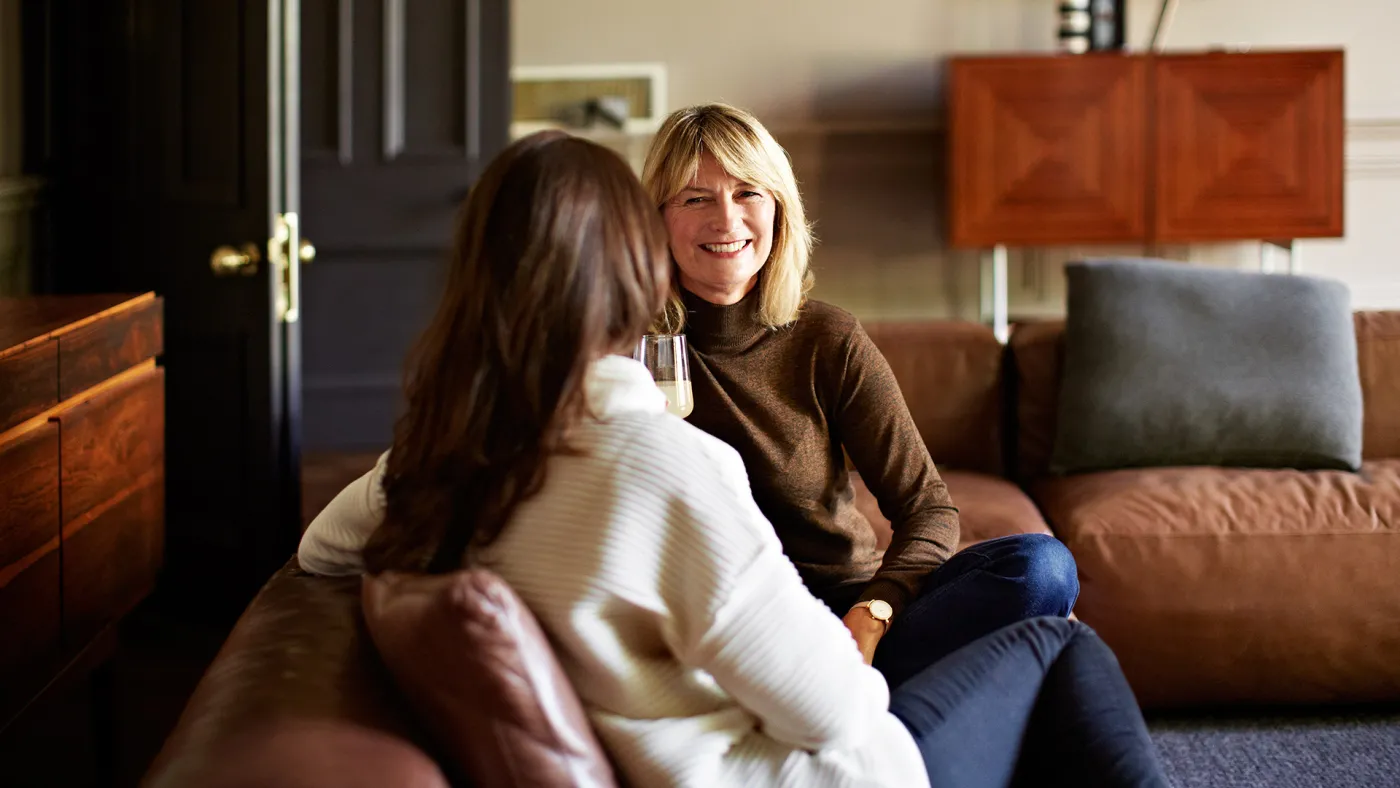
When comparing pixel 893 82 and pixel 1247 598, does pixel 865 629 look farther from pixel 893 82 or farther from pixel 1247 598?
pixel 893 82

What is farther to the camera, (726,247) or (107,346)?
(107,346)

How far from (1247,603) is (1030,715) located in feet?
4.41

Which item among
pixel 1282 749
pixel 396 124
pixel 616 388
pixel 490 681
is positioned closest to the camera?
pixel 490 681

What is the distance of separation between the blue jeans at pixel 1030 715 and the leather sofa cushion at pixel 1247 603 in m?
1.23

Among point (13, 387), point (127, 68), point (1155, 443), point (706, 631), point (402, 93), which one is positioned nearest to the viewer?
point (706, 631)

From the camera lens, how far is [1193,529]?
2516mm

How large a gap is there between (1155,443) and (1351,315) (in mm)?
543

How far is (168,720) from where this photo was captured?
2594 mm

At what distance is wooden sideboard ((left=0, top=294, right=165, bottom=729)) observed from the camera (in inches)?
69.1

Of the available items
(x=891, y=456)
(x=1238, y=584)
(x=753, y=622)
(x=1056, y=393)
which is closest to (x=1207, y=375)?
(x=1056, y=393)

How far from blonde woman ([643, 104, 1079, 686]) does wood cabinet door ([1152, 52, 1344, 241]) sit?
2497 millimetres

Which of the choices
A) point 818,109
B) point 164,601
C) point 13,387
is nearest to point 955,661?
point 13,387

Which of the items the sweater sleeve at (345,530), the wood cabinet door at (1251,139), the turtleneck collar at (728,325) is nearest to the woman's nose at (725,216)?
the turtleneck collar at (728,325)

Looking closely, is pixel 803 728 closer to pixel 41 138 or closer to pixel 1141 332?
pixel 1141 332
